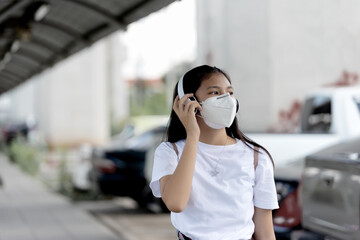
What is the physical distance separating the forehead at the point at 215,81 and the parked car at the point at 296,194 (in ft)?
7.09

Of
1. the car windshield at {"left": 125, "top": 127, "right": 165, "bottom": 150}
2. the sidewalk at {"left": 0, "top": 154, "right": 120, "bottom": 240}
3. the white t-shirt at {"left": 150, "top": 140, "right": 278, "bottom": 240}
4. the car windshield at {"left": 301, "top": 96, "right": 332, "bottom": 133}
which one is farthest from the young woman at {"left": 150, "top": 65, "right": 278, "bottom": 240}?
the car windshield at {"left": 125, "top": 127, "right": 165, "bottom": 150}

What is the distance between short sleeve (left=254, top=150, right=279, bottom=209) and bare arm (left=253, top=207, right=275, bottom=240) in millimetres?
48

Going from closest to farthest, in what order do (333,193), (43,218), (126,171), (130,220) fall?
(333,193), (130,220), (43,218), (126,171)

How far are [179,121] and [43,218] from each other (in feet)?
30.2

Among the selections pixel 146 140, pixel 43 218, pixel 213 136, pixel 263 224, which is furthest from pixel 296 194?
pixel 43 218

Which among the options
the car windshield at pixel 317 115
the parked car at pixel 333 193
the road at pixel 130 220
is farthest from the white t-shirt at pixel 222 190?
the road at pixel 130 220

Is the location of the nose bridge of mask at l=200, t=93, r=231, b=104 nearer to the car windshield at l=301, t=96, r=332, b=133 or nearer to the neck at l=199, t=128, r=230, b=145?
the neck at l=199, t=128, r=230, b=145

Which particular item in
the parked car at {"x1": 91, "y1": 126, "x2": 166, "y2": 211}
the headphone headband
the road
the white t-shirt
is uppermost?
the headphone headband

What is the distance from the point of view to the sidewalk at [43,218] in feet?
31.3

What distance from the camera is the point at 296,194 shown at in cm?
560

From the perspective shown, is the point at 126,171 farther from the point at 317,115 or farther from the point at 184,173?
the point at 184,173

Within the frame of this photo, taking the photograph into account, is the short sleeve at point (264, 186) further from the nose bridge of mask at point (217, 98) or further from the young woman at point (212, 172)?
the nose bridge of mask at point (217, 98)

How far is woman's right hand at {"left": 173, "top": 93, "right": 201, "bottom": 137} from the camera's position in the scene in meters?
2.58

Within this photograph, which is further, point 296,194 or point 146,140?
point 146,140
